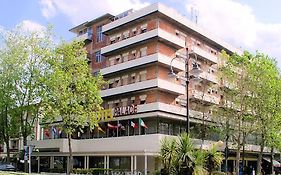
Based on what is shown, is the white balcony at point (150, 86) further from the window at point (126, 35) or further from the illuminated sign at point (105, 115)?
the window at point (126, 35)

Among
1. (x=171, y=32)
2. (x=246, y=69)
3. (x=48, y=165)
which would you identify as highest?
(x=171, y=32)

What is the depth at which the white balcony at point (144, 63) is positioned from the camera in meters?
48.0

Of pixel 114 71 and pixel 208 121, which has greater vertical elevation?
pixel 114 71

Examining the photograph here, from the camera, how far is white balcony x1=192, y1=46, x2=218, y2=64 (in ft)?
175

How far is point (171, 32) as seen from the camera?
51312 millimetres

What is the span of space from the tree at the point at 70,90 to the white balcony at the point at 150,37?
6960 millimetres

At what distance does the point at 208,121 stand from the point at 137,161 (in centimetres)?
911

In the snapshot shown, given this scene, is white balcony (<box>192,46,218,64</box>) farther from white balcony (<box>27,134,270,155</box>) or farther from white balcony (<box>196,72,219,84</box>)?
white balcony (<box>27,134,270,155</box>)

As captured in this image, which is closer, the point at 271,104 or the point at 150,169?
the point at 271,104

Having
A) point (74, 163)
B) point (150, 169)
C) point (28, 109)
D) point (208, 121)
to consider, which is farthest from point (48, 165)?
point (208, 121)

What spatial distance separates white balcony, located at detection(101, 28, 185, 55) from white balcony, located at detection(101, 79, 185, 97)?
478cm

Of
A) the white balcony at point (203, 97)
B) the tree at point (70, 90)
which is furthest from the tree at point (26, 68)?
the white balcony at point (203, 97)

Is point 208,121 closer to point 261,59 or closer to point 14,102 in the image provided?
point 261,59

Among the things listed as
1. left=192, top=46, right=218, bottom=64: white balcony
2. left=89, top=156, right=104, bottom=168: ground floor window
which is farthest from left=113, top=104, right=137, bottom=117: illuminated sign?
left=192, top=46, right=218, bottom=64: white balcony
